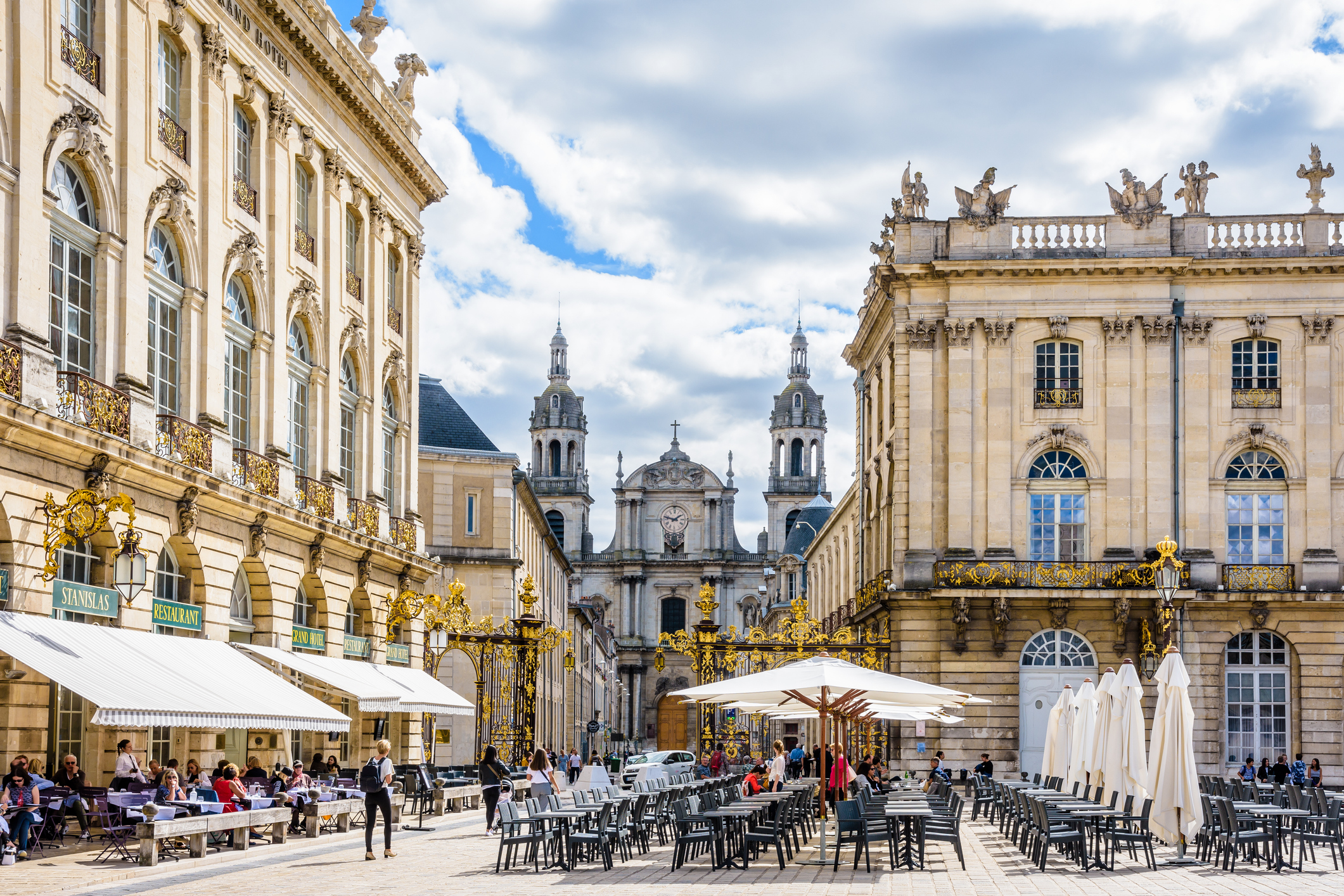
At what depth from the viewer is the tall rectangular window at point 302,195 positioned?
1316 inches

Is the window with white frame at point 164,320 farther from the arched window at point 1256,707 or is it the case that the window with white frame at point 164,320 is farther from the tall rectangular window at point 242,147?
the arched window at point 1256,707

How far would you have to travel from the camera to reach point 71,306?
23734 mm

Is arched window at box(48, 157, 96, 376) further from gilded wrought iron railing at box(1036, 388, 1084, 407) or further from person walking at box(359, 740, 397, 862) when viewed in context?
gilded wrought iron railing at box(1036, 388, 1084, 407)

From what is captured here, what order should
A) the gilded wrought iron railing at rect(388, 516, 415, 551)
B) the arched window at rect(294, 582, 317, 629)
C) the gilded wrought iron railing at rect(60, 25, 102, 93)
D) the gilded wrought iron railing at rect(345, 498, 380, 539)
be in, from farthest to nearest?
the gilded wrought iron railing at rect(388, 516, 415, 551), the gilded wrought iron railing at rect(345, 498, 380, 539), the arched window at rect(294, 582, 317, 629), the gilded wrought iron railing at rect(60, 25, 102, 93)

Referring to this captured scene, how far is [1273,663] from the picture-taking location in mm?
43281

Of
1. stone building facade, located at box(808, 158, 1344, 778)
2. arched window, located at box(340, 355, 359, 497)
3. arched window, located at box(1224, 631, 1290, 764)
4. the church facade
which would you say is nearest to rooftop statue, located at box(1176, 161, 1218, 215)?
stone building facade, located at box(808, 158, 1344, 778)

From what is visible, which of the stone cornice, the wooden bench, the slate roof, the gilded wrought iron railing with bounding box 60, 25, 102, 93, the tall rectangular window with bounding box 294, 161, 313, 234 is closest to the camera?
the wooden bench

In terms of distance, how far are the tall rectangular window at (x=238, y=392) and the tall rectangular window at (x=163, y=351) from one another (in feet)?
7.06

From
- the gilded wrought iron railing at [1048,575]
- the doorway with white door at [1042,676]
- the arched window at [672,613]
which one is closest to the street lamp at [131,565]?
the gilded wrought iron railing at [1048,575]

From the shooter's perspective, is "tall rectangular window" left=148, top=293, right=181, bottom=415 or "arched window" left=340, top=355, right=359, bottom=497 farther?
"arched window" left=340, top=355, right=359, bottom=497

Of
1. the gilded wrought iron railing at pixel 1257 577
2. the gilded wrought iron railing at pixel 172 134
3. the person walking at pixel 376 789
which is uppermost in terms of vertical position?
the gilded wrought iron railing at pixel 172 134

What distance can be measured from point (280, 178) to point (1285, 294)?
85.6 ft

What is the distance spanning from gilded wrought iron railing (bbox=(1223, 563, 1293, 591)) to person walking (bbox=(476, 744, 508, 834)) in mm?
22412

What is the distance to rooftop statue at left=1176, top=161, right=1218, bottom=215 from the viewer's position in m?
44.9
